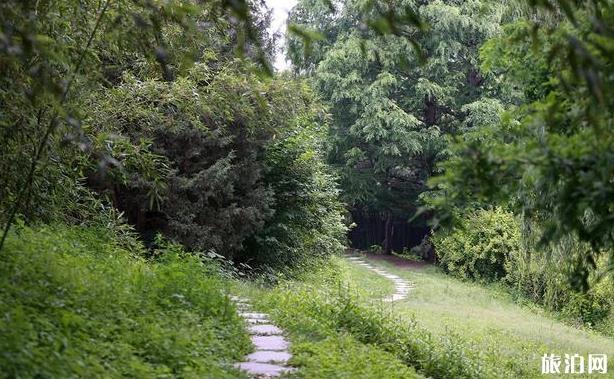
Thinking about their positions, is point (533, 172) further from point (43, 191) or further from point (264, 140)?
point (264, 140)

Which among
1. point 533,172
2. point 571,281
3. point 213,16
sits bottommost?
point 571,281

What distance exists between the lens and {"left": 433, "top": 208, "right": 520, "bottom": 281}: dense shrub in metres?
18.5

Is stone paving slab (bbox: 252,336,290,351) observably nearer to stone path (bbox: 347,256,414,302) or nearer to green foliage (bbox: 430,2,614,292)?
green foliage (bbox: 430,2,614,292)

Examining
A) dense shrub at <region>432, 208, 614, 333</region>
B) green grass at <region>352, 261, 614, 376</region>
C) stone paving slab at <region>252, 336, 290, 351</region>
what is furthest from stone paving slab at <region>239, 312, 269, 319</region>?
dense shrub at <region>432, 208, 614, 333</region>

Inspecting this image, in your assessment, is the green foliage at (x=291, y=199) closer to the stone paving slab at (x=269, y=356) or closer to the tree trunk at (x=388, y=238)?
the stone paving slab at (x=269, y=356)

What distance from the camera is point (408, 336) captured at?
23.4ft

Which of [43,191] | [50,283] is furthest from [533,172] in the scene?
[43,191]

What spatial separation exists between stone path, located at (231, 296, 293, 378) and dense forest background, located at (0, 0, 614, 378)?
1.37 metres

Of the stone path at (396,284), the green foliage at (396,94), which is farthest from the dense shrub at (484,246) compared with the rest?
the green foliage at (396,94)

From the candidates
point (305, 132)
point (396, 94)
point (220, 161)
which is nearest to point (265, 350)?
point (220, 161)

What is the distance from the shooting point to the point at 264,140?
10.9m

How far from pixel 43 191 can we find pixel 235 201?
4.76m

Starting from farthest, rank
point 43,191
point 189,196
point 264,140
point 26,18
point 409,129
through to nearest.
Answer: point 409,129 < point 264,140 < point 189,196 < point 43,191 < point 26,18

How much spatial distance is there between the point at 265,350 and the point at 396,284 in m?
11.8
